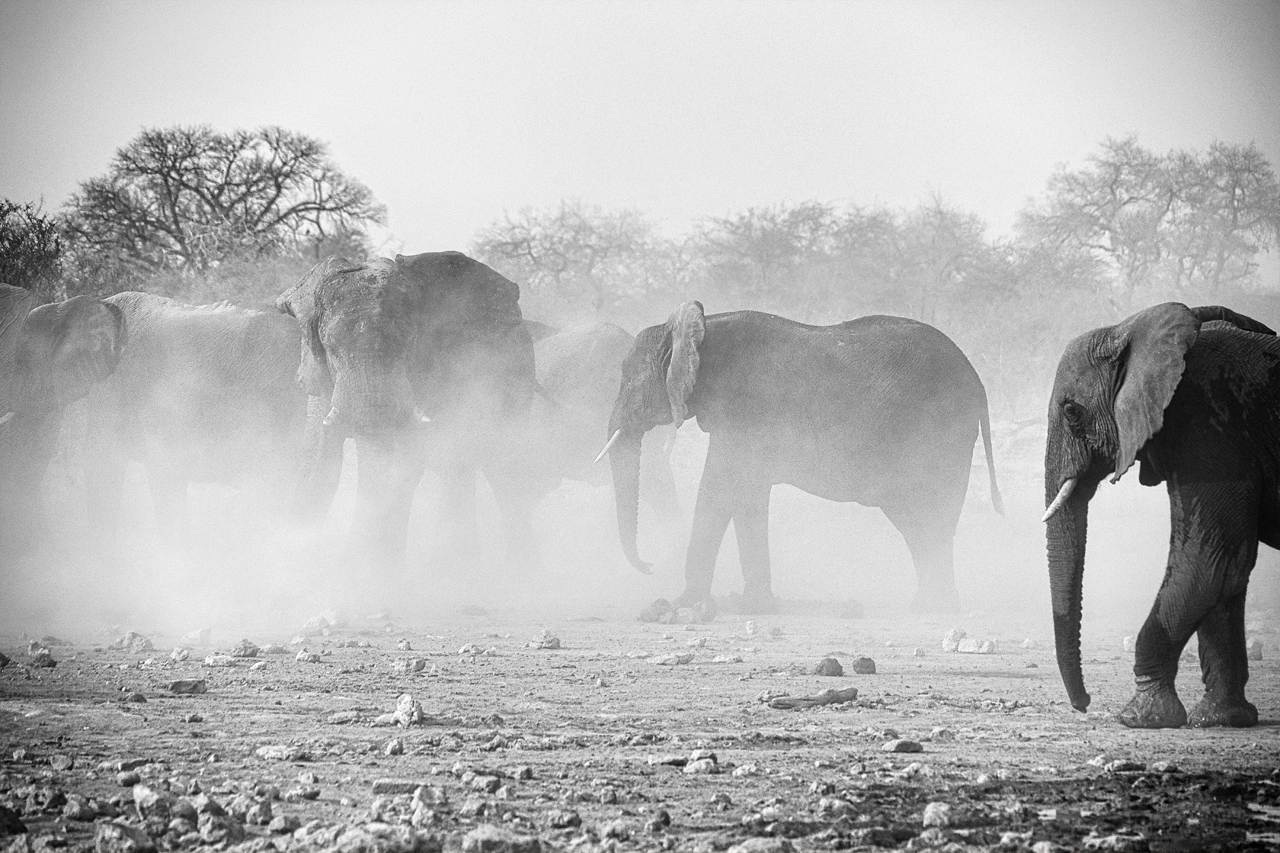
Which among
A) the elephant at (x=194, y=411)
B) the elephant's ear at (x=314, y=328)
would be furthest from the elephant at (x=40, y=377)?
the elephant's ear at (x=314, y=328)

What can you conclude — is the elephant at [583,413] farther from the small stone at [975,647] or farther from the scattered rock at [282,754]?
the scattered rock at [282,754]

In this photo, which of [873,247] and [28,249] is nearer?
[28,249]

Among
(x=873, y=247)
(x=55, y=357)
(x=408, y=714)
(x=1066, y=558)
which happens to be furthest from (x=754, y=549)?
(x=873, y=247)

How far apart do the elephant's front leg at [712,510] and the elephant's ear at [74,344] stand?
6.29 m

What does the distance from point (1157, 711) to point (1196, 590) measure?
57 centimetres

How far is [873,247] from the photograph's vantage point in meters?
33.2

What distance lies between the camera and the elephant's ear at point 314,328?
11.8m

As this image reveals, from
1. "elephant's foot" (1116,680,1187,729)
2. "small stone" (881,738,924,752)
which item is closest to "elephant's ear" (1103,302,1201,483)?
"elephant's foot" (1116,680,1187,729)

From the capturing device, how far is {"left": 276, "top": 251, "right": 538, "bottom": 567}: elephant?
11352mm

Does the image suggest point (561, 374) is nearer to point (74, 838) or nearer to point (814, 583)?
point (814, 583)

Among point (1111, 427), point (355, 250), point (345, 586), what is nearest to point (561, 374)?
point (345, 586)

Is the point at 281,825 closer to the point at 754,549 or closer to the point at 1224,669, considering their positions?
the point at 1224,669

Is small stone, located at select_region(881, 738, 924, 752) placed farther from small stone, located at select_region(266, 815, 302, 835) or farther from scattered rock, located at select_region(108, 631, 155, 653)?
scattered rock, located at select_region(108, 631, 155, 653)

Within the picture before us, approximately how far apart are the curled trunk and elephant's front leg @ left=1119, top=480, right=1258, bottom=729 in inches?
12.2
